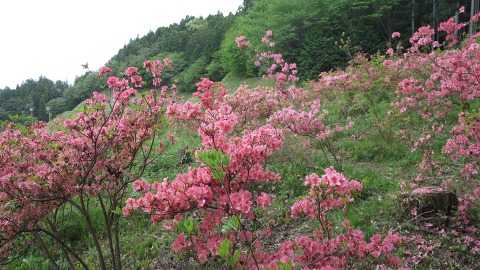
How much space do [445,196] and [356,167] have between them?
1.63 metres

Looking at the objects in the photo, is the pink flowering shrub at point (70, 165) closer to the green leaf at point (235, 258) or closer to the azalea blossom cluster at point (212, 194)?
the azalea blossom cluster at point (212, 194)

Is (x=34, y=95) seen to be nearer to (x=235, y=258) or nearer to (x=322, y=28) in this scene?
(x=322, y=28)

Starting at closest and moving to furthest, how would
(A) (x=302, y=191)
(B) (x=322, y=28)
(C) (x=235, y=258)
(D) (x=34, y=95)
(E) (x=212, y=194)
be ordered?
1. (C) (x=235, y=258)
2. (E) (x=212, y=194)
3. (A) (x=302, y=191)
4. (B) (x=322, y=28)
5. (D) (x=34, y=95)

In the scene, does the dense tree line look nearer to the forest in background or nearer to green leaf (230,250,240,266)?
the forest in background

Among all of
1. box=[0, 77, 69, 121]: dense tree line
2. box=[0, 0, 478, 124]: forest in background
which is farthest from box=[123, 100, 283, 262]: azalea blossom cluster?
box=[0, 77, 69, 121]: dense tree line

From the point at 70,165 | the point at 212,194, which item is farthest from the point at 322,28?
the point at 212,194

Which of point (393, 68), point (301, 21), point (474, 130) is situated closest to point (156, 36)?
point (301, 21)

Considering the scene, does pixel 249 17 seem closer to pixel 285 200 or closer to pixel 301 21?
pixel 301 21

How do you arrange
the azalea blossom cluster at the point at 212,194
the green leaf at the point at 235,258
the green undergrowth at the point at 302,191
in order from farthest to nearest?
the green undergrowth at the point at 302,191
the azalea blossom cluster at the point at 212,194
the green leaf at the point at 235,258

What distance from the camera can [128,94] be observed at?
280 cm

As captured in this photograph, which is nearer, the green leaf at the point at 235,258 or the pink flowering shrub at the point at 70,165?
the green leaf at the point at 235,258

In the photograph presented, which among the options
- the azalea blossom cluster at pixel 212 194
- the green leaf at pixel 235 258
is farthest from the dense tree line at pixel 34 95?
the green leaf at pixel 235 258

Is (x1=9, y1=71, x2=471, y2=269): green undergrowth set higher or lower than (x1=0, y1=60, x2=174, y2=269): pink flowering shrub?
lower

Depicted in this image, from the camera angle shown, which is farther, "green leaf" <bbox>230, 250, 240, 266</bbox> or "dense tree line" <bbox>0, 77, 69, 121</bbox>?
"dense tree line" <bbox>0, 77, 69, 121</bbox>
